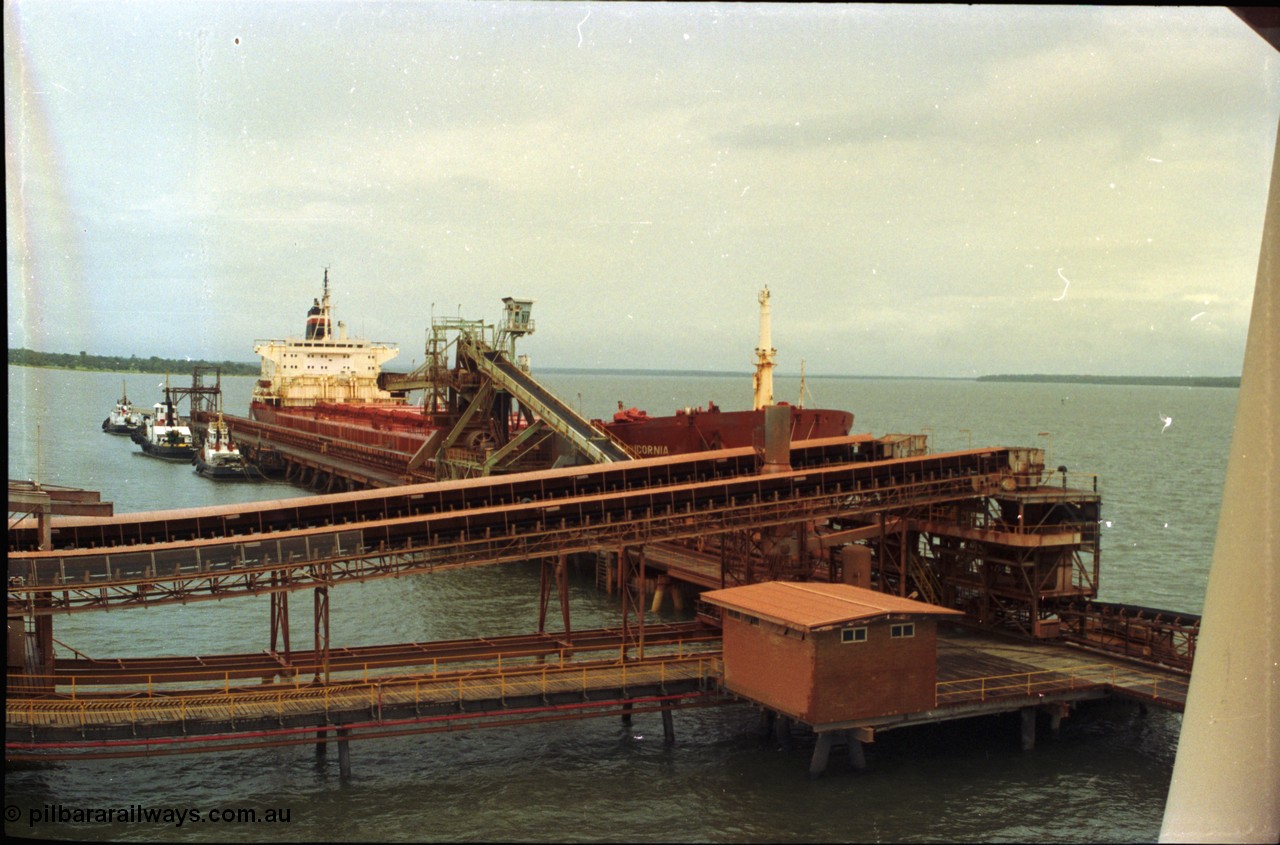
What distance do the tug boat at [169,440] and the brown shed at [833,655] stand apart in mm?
73033

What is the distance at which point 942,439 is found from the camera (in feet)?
311

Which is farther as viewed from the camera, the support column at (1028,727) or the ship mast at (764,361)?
the ship mast at (764,361)

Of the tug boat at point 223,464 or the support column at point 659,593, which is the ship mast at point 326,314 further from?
the support column at point 659,593

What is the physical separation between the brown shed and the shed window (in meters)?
0.02

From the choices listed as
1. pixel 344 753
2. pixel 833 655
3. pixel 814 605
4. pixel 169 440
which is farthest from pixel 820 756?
pixel 169 440

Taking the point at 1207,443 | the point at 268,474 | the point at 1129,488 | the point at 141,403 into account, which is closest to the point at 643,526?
the point at 1129,488

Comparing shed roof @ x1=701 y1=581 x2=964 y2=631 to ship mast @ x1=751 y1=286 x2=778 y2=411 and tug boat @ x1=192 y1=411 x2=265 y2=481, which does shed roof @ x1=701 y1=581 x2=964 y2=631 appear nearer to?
ship mast @ x1=751 y1=286 x2=778 y2=411

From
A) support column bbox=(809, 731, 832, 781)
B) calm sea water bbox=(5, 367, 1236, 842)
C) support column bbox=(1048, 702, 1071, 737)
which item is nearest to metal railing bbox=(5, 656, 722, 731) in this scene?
calm sea water bbox=(5, 367, 1236, 842)

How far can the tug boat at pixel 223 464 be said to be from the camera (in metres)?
74.5

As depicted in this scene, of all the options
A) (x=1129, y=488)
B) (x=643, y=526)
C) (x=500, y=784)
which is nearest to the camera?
(x=500, y=784)

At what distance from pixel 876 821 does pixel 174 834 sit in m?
11.7

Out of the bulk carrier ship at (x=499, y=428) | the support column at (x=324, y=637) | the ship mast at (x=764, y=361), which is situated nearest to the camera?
the support column at (x=324, y=637)

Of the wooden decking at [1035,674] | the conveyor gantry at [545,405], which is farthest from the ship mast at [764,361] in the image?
the wooden decking at [1035,674]

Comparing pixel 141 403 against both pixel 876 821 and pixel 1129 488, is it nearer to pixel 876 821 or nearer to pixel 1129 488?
pixel 1129 488
